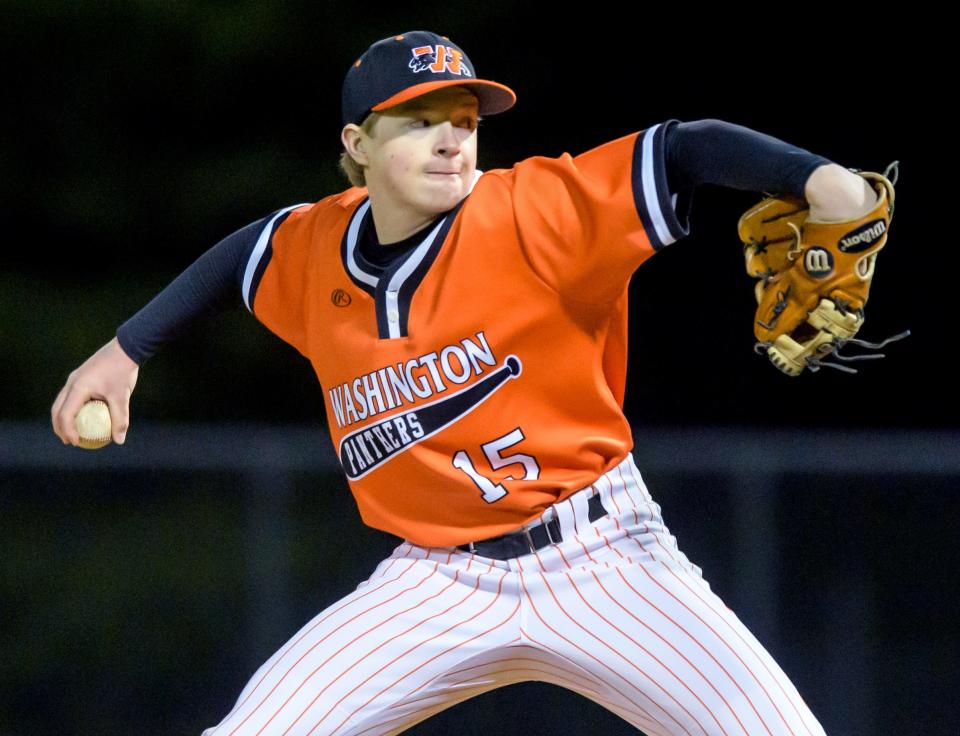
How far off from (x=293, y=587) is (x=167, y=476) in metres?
0.46

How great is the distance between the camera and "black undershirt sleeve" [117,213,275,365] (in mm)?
2559

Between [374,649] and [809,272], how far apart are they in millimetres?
823

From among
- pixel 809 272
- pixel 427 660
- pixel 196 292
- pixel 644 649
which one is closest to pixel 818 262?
pixel 809 272

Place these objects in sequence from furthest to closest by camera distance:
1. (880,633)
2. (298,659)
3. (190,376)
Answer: (190,376), (880,633), (298,659)

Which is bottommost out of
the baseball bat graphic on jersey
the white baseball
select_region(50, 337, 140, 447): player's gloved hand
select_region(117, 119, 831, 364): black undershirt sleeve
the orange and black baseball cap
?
the baseball bat graphic on jersey

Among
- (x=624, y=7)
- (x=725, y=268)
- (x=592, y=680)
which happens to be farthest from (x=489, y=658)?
(x=624, y=7)

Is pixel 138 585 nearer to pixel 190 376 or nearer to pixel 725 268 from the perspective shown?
pixel 190 376

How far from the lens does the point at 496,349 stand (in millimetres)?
2207

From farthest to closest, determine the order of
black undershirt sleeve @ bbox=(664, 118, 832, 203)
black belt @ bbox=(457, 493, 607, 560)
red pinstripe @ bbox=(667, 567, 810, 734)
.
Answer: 1. black belt @ bbox=(457, 493, 607, 560)
2. red pinstripe @ bbox=(667, 567, 810, 734)
3. black undershirt sleeve @ bbox=(664, 118, 832, 203)

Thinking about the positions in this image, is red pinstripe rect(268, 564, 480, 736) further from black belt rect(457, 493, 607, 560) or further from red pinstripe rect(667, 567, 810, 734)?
red pinstripe rect(667, 567, 810, 734)

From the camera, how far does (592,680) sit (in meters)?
2.18

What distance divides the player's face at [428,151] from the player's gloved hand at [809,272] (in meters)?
0.44

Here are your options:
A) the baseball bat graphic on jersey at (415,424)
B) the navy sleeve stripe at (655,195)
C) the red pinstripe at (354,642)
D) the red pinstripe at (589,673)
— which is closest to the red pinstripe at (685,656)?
the red pinstripe at (589,673)

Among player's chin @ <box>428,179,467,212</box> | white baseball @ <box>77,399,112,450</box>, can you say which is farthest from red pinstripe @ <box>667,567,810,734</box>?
white baseball @ <box>77,399,112,450</box>
